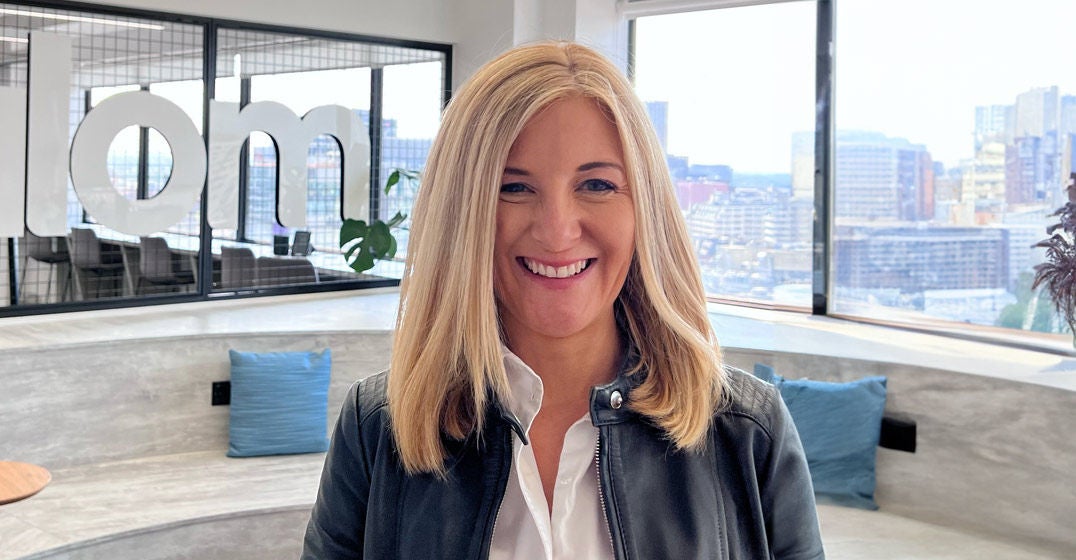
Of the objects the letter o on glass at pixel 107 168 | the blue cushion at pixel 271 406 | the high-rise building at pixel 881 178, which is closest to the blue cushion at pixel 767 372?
the high-rise building at pixel 881 178

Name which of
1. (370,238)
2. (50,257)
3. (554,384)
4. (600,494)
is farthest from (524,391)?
(370,238)

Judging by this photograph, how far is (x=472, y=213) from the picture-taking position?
3.59 ft

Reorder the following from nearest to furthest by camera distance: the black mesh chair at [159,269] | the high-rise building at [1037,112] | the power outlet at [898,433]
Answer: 1. the power outlet at [898,433]
2. the high-rise building at [1037,112]
3. the black mesh chair at [159,269]

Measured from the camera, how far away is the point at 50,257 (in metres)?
5.24

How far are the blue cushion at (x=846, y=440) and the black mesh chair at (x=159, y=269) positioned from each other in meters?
3.28

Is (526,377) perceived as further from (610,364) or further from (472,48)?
(472,48)

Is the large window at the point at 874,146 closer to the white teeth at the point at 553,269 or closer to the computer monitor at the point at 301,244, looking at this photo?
the computer monitor at the point at 301,244

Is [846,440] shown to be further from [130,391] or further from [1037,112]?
[130,391]

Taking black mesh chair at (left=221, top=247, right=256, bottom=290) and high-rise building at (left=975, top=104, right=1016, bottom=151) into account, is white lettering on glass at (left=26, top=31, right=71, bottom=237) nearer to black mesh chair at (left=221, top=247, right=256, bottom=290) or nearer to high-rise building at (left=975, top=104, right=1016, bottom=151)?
black mesh chair at (left=221, top=247, right=256, bottom=290)

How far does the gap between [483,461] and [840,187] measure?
486cm

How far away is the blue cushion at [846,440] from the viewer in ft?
14.1

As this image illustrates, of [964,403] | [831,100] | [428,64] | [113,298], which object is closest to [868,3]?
[831,100]

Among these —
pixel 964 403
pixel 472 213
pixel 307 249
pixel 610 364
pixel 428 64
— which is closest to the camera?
pixel 472 213

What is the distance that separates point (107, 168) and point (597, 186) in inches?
190
